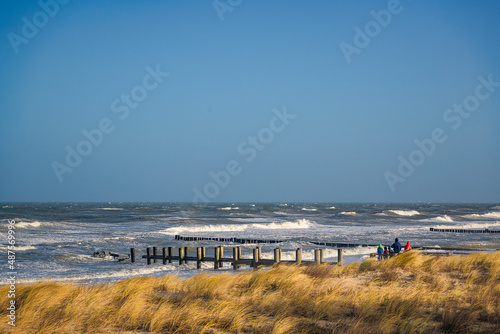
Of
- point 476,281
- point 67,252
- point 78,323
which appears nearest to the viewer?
point 78,323

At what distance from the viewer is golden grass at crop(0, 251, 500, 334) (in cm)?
762

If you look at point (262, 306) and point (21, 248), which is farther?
point (21, 248)

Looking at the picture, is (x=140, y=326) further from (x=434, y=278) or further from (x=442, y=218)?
(x=442, y=218)

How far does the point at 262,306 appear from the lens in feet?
28.9

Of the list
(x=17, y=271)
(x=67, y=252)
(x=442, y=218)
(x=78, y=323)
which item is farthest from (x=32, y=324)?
(x=442, y=218)

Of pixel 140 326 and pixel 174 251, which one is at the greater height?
pixel 140 326

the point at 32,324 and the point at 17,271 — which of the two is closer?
the point at 32,324

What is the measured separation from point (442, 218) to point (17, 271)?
79.2 metres

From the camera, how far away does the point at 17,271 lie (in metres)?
20.9

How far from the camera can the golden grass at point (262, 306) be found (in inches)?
300

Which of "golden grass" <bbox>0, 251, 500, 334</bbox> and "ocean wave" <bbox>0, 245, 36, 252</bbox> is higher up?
"golden grass" <bbox>0, 251, 500, 334</bbox>

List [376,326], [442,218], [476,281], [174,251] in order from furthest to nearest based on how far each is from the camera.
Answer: [442,218] → [174,251] → [476,281] → [376,326]

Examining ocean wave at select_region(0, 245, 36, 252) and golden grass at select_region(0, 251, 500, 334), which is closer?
golden grass at select_region(0, 251, 500, 334)

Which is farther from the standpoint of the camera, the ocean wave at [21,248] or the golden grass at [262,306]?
the ocean wave at [21,248]
